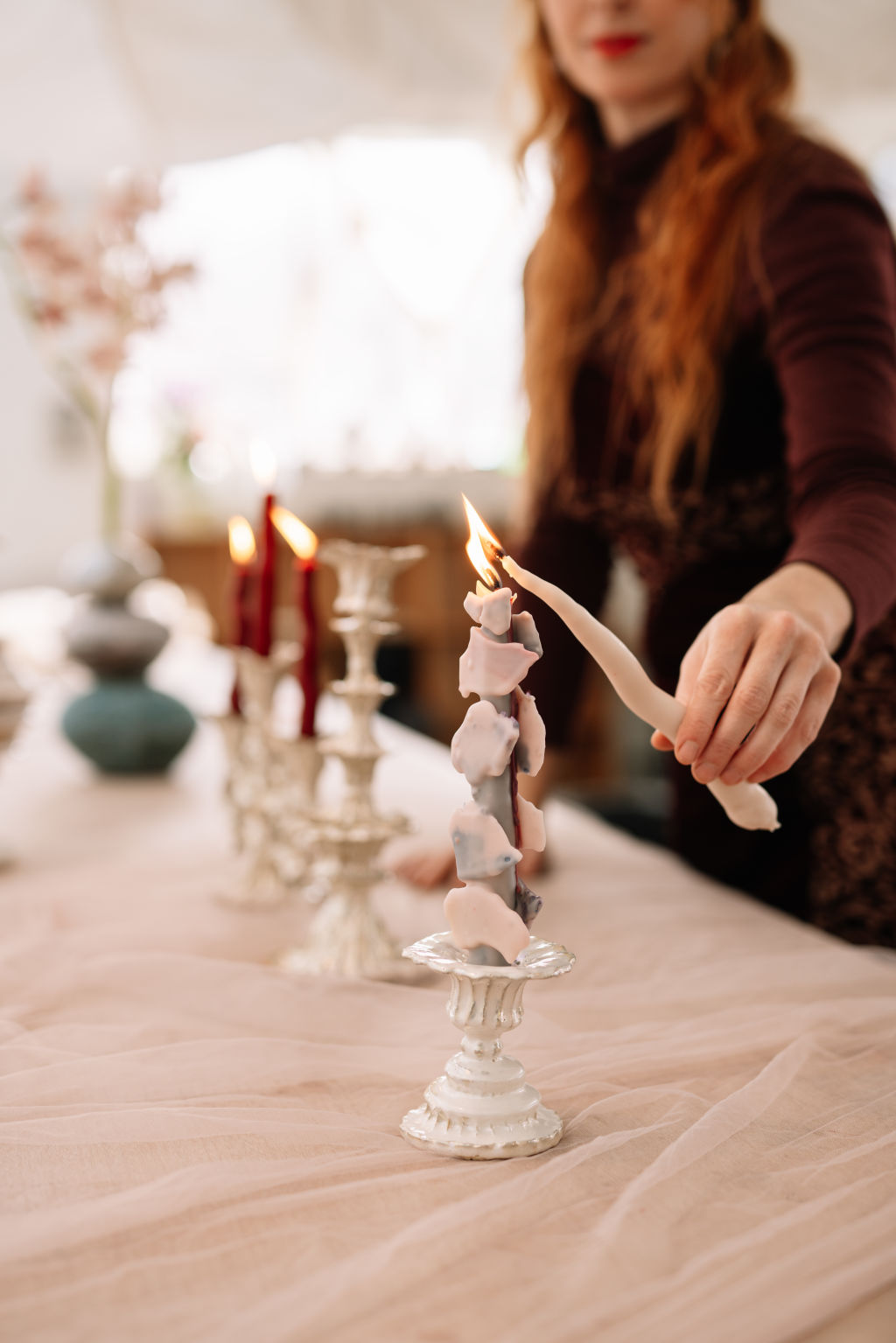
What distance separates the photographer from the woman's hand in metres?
0.55

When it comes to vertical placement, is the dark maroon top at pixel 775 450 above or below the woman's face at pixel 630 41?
below

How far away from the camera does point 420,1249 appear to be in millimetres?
393

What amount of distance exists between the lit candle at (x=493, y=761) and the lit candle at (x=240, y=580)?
54 centimetres

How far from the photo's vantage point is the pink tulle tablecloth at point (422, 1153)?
37 cm

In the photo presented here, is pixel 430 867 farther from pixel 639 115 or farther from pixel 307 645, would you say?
pixel 639 115

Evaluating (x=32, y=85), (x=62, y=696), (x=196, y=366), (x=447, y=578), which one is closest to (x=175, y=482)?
(x=196, y=366)

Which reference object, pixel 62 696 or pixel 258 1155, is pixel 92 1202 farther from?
pixel 62 696

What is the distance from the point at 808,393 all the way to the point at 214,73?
1533 millimetres

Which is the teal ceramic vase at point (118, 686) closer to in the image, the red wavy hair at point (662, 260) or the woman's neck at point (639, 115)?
the red wavy hair at point (662, 260)

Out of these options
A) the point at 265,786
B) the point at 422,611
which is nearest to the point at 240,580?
the point at 265,786

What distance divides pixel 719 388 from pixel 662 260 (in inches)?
5.6

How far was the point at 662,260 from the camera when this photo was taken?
1.16 metres

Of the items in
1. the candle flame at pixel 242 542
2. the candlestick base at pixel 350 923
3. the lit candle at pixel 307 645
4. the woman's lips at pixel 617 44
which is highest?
the woman's lips at pixel 617 44

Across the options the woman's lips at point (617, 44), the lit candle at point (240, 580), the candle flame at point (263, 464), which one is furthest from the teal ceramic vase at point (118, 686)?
the woman's lips at point (617, 44)
